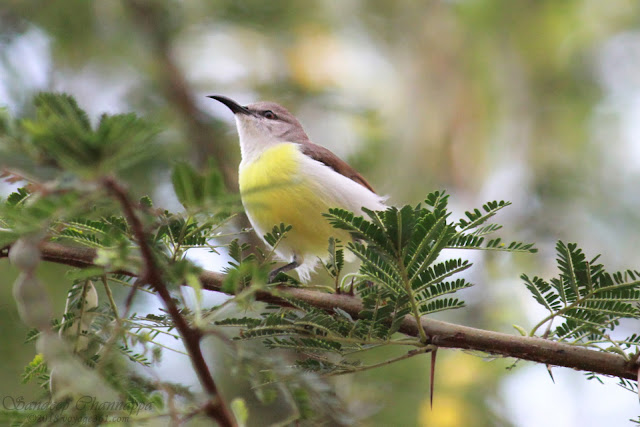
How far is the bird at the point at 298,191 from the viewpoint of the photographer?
3916mm

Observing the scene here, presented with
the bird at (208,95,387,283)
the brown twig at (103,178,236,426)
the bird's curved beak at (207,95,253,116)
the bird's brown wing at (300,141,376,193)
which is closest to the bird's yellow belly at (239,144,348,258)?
the bird at (208,95,387,283)

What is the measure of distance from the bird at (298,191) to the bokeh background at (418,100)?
646 mm

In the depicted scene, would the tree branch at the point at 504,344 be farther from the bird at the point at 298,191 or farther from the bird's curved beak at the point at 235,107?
the bird's curved beak at the point at 235,107

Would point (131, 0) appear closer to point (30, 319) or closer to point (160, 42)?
point (160, 42)

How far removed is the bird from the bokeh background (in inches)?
25.4

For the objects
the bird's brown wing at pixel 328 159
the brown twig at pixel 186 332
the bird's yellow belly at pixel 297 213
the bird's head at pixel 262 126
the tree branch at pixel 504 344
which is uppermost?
the bird's head at pixel 262 126

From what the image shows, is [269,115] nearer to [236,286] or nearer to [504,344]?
[504,344]

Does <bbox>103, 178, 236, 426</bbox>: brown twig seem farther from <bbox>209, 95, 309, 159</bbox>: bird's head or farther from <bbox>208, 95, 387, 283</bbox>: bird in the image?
<bbox>209, 95, 309, 159</bbox>: bird's head

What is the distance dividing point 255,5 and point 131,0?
4.41 ft

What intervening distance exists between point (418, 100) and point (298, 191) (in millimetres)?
5676

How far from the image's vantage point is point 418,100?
9.23 metres

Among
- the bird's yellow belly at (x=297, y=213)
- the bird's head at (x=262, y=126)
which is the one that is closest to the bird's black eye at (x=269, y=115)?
the bird's head at (x=262, y=126)

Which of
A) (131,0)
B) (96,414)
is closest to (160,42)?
(131,0)

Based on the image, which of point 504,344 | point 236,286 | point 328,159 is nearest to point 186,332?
point 236,286
